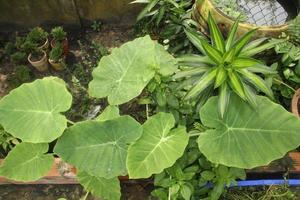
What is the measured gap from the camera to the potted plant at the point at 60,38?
3.17 m

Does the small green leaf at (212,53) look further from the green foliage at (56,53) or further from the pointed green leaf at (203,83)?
the green foliage at (56,53)

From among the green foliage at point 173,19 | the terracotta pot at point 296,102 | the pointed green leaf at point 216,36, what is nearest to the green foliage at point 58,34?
the green foliage at point 173,19

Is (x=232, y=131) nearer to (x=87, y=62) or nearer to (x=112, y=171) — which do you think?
(x=112, y=171)

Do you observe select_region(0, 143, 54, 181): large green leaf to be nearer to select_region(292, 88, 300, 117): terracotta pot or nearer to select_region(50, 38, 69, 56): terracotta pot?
select_region(50, 38, 69, 56): terracotta pot

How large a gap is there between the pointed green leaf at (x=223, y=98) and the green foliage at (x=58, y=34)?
5.28 feet

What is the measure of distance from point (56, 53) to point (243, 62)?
1.62 metres

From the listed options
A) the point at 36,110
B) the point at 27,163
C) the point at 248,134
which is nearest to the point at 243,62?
the point at 248,134

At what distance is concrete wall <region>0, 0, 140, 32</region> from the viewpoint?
3304mm

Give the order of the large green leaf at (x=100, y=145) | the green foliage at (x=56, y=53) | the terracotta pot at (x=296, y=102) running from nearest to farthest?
the large green leaf at (x=100, y=145) → the terracotta pot at (x=296, y=102) → the green foliage at (x=56, y=53)

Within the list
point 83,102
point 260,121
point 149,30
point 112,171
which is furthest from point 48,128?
point 149,30

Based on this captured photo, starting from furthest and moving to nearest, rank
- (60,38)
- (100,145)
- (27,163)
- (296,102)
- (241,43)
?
(60,38) → (296,102) → (27,163) → (100,145) → (241,43)

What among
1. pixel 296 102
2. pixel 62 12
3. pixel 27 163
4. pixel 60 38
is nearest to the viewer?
pixel 27 163

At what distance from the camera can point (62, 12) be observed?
3361 mm

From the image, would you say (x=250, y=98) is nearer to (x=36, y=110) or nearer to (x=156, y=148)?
(x=156, y=148)
